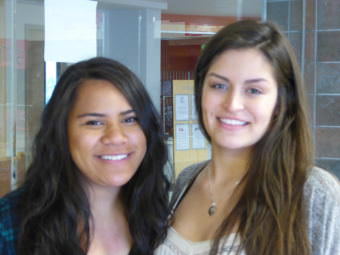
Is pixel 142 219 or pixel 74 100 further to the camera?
pixel 142 219

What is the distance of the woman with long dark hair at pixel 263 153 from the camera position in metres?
1.76

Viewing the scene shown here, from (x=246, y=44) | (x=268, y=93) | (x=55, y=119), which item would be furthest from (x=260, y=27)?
(x=55, y=119)

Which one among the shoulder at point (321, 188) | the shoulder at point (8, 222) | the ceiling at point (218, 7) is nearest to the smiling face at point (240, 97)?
the shoulder at point (321, 188)

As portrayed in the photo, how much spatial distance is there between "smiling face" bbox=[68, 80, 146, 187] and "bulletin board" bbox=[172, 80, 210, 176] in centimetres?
254

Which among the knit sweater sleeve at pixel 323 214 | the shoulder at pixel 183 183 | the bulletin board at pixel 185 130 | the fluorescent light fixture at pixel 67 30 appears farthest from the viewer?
the bulletin board at pixel 185 130

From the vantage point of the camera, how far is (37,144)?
2.11m

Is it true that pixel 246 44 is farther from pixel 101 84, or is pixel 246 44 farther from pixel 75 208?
pixel 75 208

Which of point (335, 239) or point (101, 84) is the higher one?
point (101, 84)

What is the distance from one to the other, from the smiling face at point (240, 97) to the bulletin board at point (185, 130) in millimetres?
2649

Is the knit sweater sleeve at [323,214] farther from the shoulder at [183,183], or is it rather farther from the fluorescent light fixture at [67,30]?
the fluorescent light fixture at [67,30]

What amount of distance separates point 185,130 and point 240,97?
111 inches

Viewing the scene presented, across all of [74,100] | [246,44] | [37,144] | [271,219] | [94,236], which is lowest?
[94,236]

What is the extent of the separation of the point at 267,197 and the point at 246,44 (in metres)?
0.53

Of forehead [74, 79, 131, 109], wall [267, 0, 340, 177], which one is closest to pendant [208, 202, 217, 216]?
forehead [74, 79, 131, 109]
